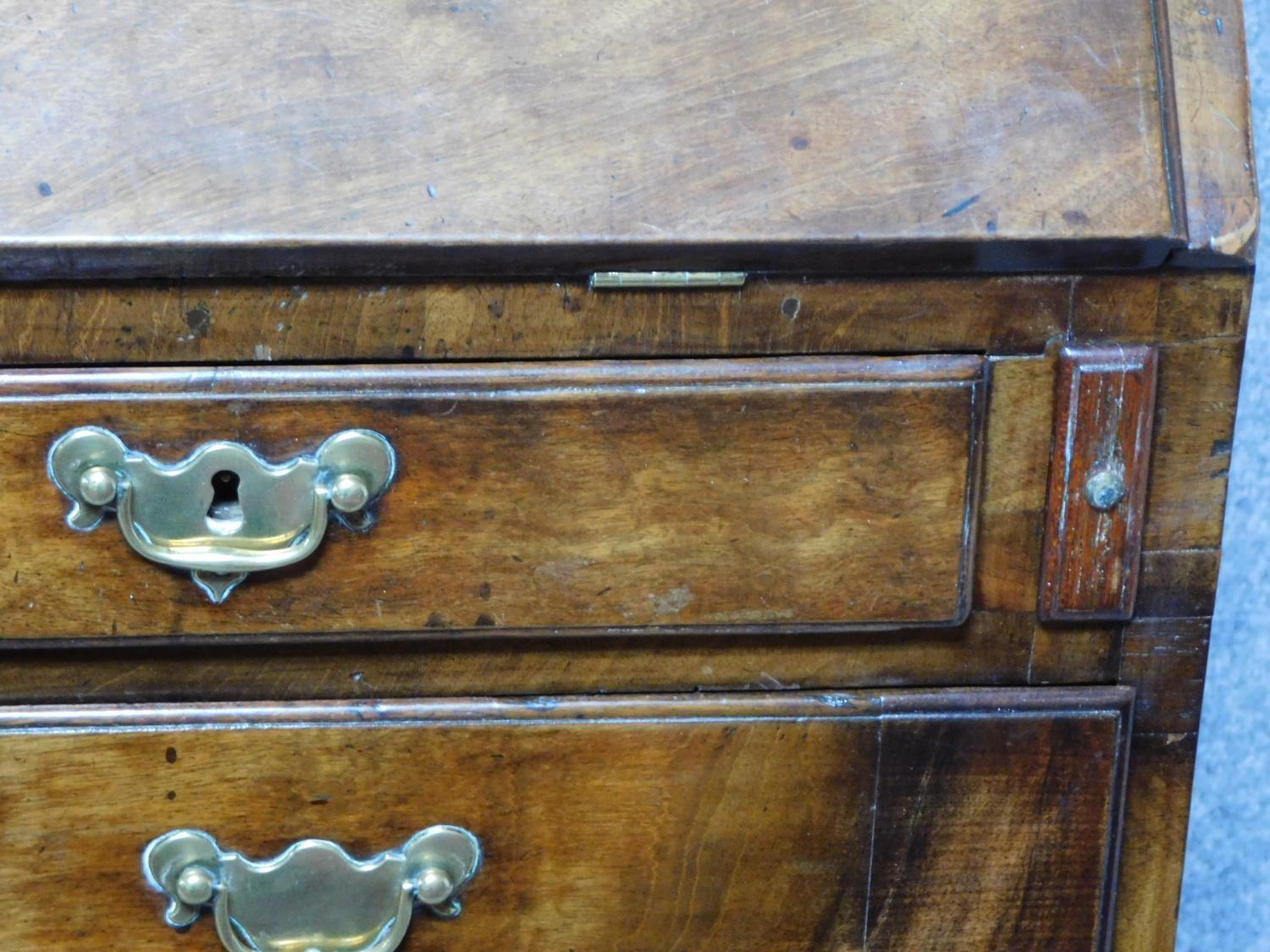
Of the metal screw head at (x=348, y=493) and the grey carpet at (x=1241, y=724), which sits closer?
the metal screw head at (x=348, y=493)

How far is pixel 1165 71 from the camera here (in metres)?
0.53

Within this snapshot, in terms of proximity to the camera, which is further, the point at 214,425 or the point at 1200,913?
the point at 1200,913

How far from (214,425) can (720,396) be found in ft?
0.66

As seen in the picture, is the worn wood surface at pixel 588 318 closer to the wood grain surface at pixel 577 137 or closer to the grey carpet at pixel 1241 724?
the wood grain surface at pixel 577 137

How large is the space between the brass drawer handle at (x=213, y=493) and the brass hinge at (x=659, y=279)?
0.36 feet

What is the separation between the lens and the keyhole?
51cm

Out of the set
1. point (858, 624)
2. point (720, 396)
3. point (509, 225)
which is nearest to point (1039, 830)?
point (858, 624)

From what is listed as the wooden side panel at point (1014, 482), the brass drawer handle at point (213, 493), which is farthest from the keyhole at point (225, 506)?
the wooden side panel at point (1014, 482)

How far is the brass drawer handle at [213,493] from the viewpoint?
1.63 ft

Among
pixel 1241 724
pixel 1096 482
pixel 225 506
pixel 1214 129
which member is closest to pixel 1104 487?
pixel 1096 482

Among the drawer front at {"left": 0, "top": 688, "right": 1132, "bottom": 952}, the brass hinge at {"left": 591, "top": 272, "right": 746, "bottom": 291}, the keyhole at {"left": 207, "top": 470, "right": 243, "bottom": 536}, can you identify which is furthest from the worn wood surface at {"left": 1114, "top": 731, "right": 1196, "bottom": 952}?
the keyhole at {"left": 207, "top": 470, "right": 243, "bottom": 536}

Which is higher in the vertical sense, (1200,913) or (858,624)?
(858,624)

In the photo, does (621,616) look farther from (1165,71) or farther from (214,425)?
(1165,71)

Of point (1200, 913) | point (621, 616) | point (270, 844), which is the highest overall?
point (621, 616)
